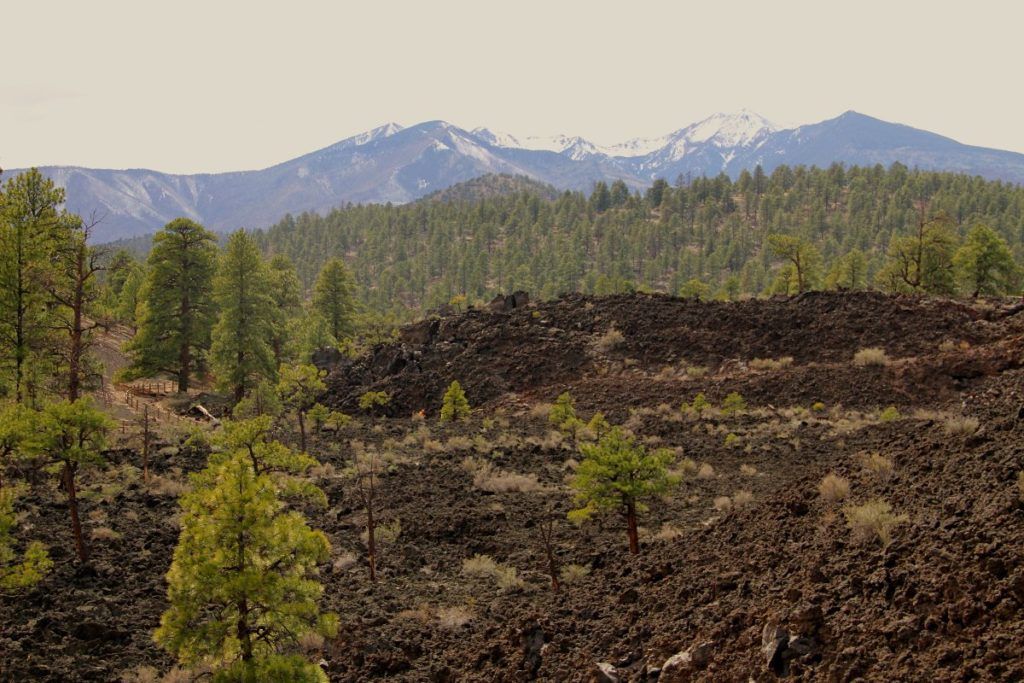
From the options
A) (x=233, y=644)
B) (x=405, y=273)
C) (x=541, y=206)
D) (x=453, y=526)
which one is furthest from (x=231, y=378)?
(x=541, y=206)

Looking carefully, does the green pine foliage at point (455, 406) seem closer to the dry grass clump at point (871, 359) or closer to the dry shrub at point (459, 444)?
the dry shrub at point (459, 444)

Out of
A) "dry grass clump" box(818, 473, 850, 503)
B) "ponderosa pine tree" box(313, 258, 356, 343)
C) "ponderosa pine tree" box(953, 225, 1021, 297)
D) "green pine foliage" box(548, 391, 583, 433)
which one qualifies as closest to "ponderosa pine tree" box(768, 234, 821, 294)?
"ponderosa pine tree" box(953, 225, 1021, 297)

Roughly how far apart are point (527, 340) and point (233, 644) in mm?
38154

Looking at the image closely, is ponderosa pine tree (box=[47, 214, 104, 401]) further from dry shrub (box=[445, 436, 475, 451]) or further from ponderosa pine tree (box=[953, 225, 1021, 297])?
ponderosa pine tree (box=[953, 225, 1021, 297])

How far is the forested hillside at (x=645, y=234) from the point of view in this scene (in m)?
116

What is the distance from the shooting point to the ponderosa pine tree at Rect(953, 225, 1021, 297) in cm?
5128

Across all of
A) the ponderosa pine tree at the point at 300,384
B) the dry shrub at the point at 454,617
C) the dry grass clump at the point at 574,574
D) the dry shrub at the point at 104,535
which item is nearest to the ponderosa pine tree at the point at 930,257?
the ponderosa pine tree at the point at 300,384

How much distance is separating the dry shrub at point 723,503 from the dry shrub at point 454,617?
7.96 meters

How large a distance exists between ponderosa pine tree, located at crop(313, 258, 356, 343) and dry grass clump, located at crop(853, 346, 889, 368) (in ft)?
124

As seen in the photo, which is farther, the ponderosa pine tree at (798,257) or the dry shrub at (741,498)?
the ponderosa pine tree at (798,257)

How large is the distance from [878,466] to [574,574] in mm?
6499

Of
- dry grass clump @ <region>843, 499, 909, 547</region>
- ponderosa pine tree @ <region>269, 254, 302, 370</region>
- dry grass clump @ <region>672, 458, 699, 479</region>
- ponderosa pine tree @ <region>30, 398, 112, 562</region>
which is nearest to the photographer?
dry grass clump @ <region>843, 499, 909, 547</region>

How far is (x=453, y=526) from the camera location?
2025 cm

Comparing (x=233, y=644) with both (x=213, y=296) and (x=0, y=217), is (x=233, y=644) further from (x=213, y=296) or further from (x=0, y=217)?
(x=213, y=296)
